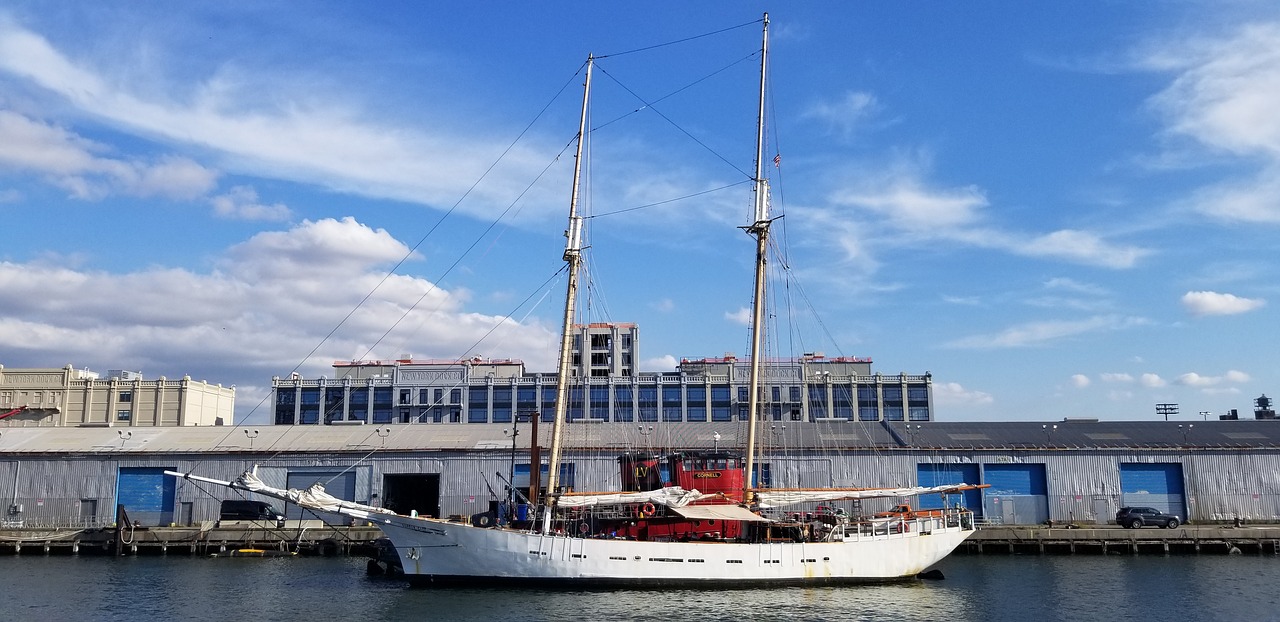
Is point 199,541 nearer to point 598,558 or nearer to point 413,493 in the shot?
point 413,493

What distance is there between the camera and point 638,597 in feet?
135

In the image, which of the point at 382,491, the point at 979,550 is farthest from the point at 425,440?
the point at 979,550

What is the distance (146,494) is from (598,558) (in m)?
42.8

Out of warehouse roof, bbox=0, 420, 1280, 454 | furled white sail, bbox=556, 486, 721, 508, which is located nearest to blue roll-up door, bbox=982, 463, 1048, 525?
warehouse roof, bbox=0, 420, 1280, 454

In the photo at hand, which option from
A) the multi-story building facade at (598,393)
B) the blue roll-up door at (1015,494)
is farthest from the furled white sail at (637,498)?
the multi-story building facade at (598,393)

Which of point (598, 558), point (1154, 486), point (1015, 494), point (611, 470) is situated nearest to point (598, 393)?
point (611, 470)

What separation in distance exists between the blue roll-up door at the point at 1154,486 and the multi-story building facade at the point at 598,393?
178 ft

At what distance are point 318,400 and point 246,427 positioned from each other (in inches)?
2105

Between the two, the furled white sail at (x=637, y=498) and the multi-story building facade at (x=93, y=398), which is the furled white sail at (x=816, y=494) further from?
the multi-story building facade at (x=93, y=398)

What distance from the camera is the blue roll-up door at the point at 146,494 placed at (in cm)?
6725

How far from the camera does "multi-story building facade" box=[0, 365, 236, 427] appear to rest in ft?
409

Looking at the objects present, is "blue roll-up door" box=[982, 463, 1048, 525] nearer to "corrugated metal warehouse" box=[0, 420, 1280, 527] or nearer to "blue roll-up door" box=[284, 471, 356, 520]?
"corrugated metal warehouse" box=[0, 420, 1280, 527]

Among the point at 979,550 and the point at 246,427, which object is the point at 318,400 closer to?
the point at 246,427

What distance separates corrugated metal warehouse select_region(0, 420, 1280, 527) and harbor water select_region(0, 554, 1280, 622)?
14.0 m
